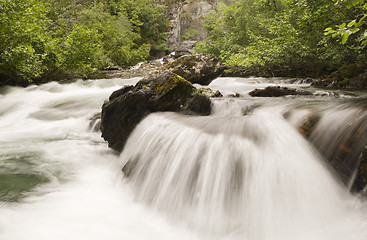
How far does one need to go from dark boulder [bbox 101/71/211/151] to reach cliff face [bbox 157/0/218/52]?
92.1 ft

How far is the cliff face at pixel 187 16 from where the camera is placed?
32969 mm

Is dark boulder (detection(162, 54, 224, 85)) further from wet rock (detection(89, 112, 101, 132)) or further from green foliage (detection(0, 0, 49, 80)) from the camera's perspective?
green foliage (detection(0, 0, 49, 80))

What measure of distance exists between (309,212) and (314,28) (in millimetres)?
8722

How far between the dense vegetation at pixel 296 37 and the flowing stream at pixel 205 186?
4.52ft

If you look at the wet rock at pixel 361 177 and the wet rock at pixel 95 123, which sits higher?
the wet rock at pixel 361 177

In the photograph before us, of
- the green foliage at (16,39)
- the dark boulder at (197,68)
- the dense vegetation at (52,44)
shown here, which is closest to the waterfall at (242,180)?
the dark boulder at (197,68)

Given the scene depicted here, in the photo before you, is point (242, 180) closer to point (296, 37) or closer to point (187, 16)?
point (296, 37)

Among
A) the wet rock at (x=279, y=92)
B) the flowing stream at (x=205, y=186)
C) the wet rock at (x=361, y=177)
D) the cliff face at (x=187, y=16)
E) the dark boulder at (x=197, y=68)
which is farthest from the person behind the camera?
the cliff face at (x=187, y=16)

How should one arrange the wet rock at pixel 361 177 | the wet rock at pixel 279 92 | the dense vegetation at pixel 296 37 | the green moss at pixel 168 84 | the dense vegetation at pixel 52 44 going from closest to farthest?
the wet rock at pixel 361 177, the green moss at pixel 168 84, the wet rock at pixel 279 92, the dense vegetation at pixel 296 37, the dense vegetation at pixel 52 44

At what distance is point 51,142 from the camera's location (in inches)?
239

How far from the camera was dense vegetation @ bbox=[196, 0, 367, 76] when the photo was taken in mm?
7773

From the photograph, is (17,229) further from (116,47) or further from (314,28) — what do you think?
(116,47)

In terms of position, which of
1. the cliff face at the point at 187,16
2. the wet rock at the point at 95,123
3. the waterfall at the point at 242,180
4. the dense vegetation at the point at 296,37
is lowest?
the wet rock at the point at 95,123

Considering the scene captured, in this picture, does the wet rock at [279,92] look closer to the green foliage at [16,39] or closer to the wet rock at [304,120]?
the wet rock at [304,120]
